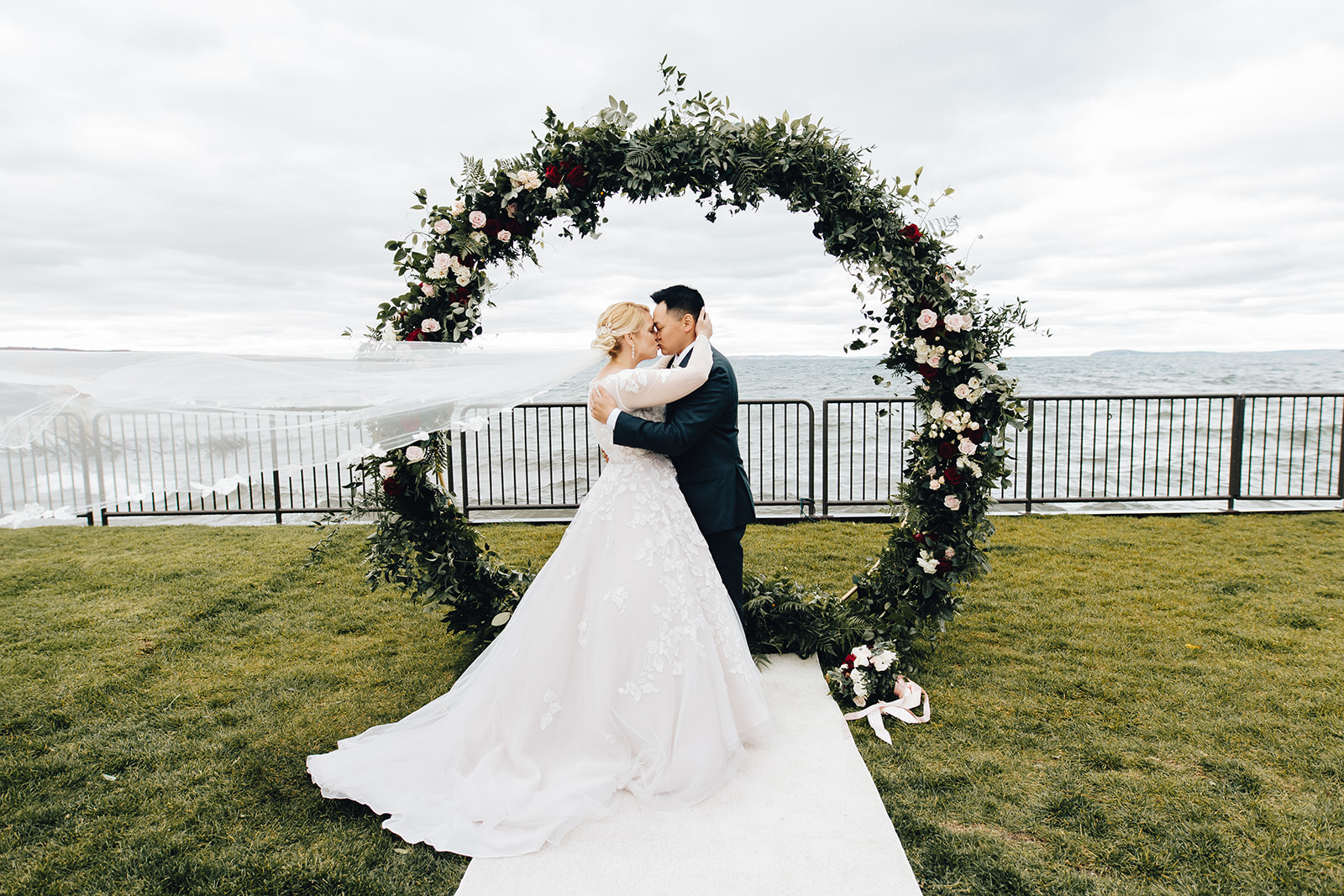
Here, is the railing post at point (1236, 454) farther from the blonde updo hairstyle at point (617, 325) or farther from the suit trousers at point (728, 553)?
the blonde updo hairstyle at point (617, 325)

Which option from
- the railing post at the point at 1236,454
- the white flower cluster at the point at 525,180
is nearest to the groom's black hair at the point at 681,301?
the white flower cluster at the point at 525,180

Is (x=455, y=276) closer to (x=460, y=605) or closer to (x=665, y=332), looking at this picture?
(x=665, y=332)

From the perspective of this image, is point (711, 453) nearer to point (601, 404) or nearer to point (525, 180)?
point (601, 404)

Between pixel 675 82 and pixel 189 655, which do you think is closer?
pixel 675 82

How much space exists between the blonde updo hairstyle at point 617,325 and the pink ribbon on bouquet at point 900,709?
7.61 feet

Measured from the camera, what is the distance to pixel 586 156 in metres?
4.18

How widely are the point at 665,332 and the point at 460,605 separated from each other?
221 centimetres

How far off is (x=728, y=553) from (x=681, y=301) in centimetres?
143

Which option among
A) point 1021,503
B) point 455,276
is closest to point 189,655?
point 455,276

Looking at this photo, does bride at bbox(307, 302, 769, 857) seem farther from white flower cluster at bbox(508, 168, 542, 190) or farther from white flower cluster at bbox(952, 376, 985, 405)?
white flower cluster at bbox(952, 376, 985, 405)

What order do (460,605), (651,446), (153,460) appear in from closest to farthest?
(153,460) → (651,446) → (460,605)

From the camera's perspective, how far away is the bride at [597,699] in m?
2.99

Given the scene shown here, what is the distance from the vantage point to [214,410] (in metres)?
3.23

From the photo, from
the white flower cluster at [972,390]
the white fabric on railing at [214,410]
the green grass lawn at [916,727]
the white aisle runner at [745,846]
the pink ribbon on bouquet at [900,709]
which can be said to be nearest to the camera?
the white aisle runner at [745,846]
